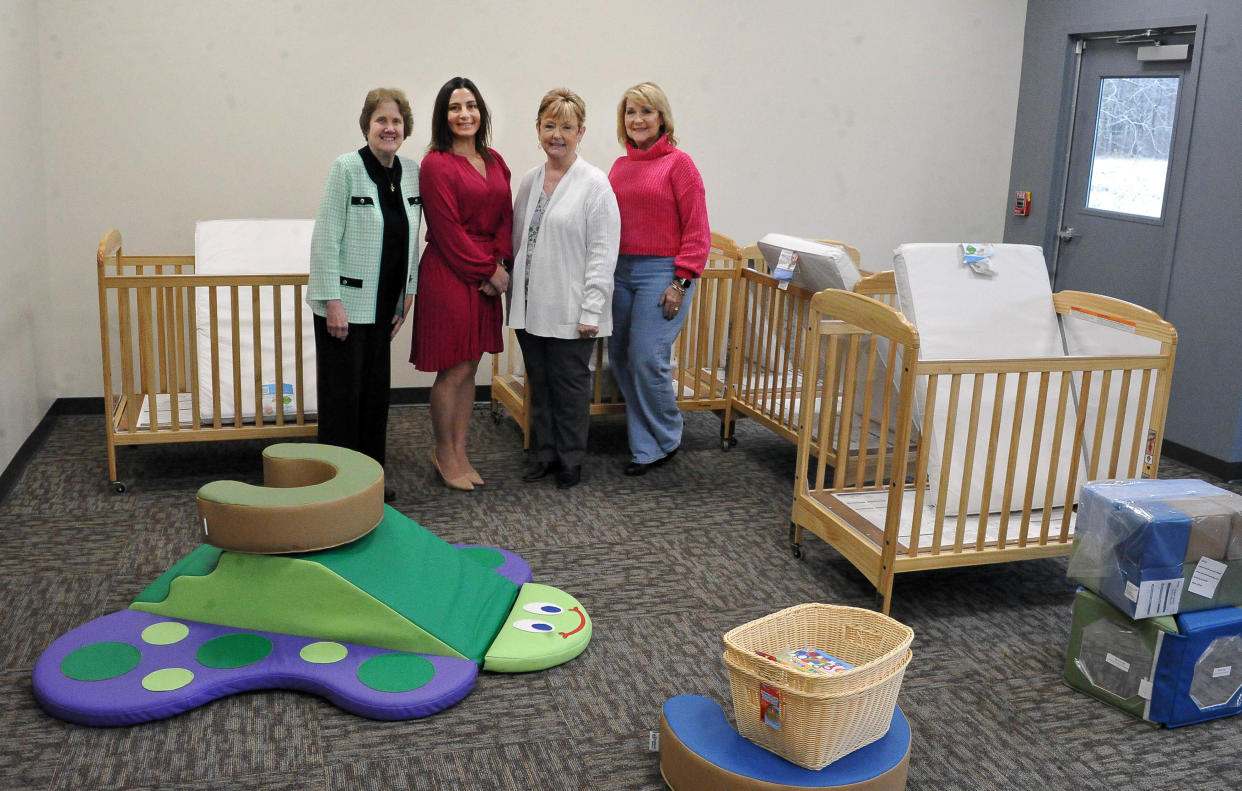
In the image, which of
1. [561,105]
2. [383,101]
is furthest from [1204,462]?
[383,101]

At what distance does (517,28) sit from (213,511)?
3095 millimetres

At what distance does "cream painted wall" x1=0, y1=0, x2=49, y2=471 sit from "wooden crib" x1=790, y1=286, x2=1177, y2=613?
9.44 feet

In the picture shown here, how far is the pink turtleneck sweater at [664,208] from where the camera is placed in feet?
13.2

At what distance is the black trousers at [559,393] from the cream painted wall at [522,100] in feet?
4.13

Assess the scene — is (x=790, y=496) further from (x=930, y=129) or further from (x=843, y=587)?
(x=930, y=129)

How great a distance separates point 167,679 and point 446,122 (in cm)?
198

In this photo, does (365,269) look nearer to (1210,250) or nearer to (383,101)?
(383,101)

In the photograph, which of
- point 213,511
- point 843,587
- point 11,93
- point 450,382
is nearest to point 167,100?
point 11,93

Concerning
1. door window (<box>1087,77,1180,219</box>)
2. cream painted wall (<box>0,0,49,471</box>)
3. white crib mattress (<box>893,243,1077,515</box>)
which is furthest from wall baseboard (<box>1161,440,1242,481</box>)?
cream painted wall (<box>0,0,49,471</box>)

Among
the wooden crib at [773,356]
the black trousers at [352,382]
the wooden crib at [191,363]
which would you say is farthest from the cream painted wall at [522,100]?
the black trousers at [352,382]

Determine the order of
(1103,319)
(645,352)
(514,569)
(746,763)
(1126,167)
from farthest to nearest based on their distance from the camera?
(1126,167), (645,352), (1103,319), (514,569), (746,763)

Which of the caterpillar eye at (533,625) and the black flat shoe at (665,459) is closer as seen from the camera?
the caterpillar eye at (533,625)

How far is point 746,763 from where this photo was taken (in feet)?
7.40

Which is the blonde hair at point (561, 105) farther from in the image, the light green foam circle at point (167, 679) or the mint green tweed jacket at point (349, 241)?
the light green foam circle at point (167, 679)
